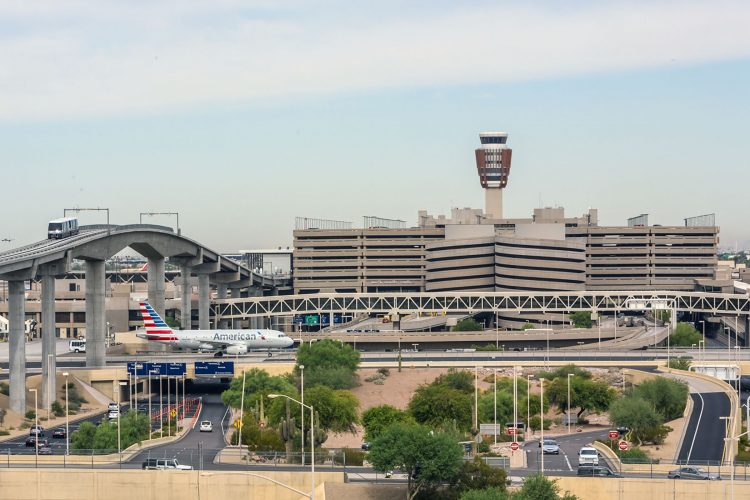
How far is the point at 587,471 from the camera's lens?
92062 millimetres

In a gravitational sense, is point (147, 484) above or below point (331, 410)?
below

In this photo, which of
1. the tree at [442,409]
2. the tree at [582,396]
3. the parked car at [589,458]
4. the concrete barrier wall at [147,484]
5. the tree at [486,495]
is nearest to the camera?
the tree at [486,495]

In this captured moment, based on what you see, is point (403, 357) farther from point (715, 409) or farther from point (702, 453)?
point (702, 453)

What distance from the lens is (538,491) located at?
83.1 meters

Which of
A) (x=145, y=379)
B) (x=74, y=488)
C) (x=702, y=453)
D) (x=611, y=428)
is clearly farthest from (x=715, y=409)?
(x=145, y=379)

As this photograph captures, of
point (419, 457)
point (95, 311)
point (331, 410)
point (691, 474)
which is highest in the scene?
point (95, 311)

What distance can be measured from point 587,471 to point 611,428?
4478cm

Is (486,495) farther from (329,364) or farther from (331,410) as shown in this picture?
(329,364)

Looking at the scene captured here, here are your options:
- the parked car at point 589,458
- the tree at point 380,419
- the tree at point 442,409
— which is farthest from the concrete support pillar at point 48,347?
the parked car at point 589,458

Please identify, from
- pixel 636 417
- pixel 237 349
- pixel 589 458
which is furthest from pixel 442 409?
pixel 237 349

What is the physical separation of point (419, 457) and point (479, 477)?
4025 mm

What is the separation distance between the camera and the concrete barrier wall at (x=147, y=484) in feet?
303

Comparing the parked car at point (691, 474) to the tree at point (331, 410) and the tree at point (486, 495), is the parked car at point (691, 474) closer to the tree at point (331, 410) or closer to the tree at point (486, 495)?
the tree at point (486, 495)

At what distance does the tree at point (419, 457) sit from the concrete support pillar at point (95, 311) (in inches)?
3605
